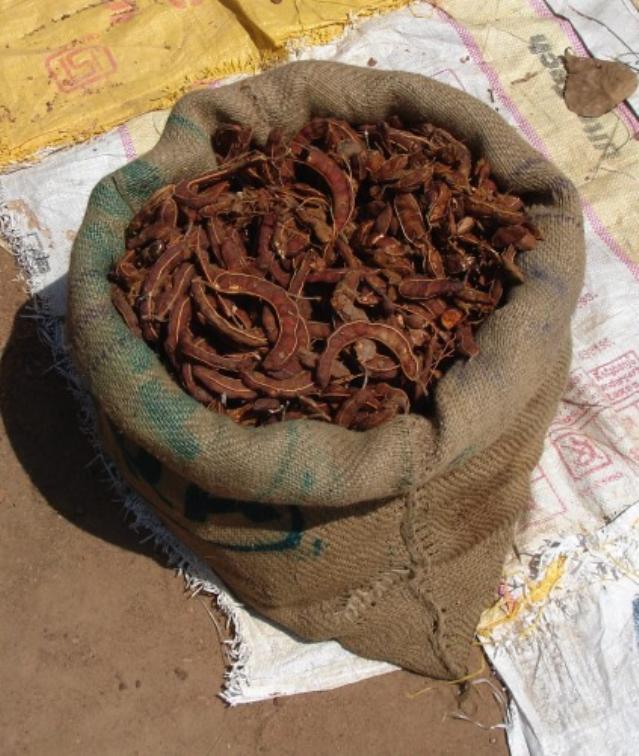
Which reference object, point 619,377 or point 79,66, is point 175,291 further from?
point 79,66

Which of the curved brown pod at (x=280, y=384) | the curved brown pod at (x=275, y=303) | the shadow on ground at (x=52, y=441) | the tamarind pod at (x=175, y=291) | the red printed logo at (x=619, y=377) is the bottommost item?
the red printed logo at (x=619, y=377)

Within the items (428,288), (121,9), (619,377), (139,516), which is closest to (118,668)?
(139,516)

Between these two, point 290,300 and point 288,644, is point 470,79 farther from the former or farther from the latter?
point 288,644

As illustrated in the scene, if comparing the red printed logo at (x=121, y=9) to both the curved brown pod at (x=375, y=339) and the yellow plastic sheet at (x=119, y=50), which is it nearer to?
the yellow plastic sheet at (x=119, y=50)

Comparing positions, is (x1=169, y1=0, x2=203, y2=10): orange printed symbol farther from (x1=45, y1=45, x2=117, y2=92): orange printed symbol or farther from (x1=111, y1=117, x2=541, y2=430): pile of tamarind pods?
(x1=111, y1=117, x2=541, y2=430): pile of tamarind pods

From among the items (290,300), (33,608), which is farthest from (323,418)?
(33,608)

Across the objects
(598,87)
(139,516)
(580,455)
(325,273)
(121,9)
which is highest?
(121,9)

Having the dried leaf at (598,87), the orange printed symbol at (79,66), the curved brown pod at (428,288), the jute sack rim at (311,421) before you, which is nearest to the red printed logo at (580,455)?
the jute sack rim at (311,421)
